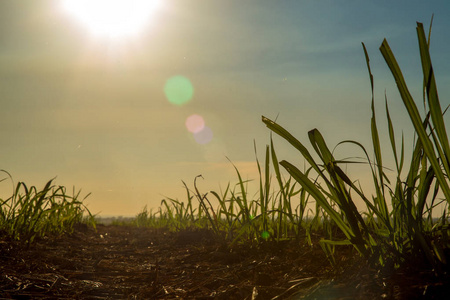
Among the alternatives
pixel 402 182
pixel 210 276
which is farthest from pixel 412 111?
pixel 210 276

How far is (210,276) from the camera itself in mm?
2168

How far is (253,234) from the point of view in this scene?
9.35 ft

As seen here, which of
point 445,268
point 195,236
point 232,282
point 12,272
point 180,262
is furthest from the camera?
point 195,236

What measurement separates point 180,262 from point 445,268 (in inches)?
75.5

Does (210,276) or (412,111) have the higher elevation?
(412,111)

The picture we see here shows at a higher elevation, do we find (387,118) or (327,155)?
(387,118)

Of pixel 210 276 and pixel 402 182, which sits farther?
pixel 210 276

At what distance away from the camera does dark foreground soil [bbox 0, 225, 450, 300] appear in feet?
4.44

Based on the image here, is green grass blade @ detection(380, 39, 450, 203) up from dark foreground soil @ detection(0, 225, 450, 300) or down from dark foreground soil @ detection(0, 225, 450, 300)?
up

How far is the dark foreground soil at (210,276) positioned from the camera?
4.44ft

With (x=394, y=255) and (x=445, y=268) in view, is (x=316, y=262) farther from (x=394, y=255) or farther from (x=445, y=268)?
(x=445, y=268)

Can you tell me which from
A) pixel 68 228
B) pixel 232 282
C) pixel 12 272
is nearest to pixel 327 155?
pixel 232 282

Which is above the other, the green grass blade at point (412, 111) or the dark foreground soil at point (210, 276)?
the green grass blade at point (412, 111)

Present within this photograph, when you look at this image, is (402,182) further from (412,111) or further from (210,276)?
(210,276)
